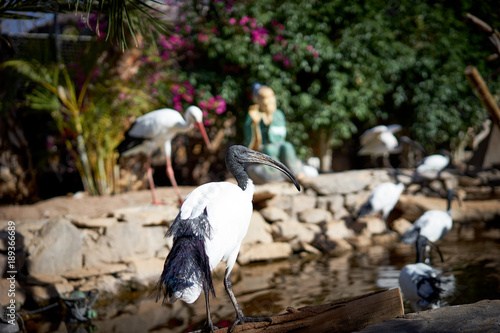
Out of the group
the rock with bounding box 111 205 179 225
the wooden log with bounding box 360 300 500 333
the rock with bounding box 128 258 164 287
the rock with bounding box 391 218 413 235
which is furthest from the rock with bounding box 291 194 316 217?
the wooden log with bounding box 360 300 500 333

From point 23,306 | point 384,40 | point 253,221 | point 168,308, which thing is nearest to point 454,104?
point 384,40

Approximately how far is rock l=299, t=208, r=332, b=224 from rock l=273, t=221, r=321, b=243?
0.30 metres

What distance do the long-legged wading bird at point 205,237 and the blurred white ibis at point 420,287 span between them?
2.03m

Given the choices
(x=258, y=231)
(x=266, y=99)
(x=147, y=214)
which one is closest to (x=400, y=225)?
(x=258, y=231)

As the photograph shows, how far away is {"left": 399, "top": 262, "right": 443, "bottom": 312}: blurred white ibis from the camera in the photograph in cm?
400

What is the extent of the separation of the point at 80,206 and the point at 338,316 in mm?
5020

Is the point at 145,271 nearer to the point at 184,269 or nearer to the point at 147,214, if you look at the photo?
the point at 147,214

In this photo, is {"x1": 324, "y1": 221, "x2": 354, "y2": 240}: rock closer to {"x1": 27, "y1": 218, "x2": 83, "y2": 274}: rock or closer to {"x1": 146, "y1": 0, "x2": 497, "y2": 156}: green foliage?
{"x1": 146, "y1": 0, "x2": 497, "y2": 156}: green foliage

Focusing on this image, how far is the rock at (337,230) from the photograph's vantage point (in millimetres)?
7129

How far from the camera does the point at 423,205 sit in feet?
26.2

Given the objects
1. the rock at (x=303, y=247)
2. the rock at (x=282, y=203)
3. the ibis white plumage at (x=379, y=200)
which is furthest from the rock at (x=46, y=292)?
the ibis white plumage at (x=379, y=200)

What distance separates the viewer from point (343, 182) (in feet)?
25.4

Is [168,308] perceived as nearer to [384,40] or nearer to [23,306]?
[23,306]

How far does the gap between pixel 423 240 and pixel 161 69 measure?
6212 millimetres
